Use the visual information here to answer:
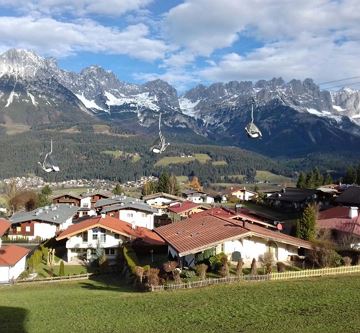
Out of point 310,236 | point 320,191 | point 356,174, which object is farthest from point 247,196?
point 310,236

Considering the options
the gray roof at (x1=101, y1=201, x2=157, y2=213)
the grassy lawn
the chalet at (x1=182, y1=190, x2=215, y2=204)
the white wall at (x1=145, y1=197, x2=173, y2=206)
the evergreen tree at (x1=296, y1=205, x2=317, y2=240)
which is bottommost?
the grassy lawn

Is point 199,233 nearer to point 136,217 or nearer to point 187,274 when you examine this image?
point 187,274

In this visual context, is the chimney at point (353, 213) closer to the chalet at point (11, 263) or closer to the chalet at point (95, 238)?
the chalet at point (95, 238)

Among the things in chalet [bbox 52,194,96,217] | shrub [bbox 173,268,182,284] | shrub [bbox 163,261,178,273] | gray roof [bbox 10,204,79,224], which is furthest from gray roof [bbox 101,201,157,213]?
shrub [bbox 173,268,182,284]

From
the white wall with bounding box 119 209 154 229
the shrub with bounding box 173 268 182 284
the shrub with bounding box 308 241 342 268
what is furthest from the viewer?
the white wall with bounding box 119 209 154 229

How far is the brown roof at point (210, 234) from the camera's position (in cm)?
3250

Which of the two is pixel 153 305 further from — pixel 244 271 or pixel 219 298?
pixel 244 271

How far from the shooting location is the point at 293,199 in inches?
3472

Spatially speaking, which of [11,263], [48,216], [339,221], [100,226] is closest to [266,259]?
[339,221]

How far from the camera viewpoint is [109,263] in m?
43.7

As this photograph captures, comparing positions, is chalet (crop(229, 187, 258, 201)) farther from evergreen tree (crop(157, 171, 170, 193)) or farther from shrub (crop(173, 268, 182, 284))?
shrub (crop(173, 268, 182, 284))

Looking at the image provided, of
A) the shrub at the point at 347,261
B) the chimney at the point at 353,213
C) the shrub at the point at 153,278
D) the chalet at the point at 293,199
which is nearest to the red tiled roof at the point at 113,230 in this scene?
the shrub at the point at 153,278

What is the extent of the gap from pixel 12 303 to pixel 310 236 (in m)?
24.9

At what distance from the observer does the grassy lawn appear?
19.8 metres
